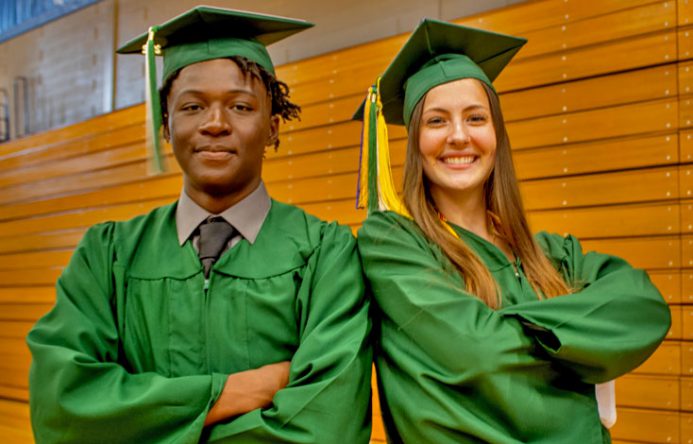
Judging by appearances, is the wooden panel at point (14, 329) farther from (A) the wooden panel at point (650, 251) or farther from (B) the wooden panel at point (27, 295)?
(A) the wooden panel at point (650, 251)

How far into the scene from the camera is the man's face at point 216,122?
65.9 inches

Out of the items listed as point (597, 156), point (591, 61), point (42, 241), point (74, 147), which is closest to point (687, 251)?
point (597, 156)

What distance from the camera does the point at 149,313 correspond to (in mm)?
1659

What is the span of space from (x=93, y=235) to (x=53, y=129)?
4.44 meters

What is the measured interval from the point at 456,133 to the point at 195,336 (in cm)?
86

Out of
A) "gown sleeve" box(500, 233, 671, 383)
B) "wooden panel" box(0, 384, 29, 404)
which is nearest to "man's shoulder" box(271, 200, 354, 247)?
"gown sleeve" box(500, 233, 671, 383)

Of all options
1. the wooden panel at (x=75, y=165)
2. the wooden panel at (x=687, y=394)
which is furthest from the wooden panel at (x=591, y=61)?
the wooden panel at (x=75, y=165)

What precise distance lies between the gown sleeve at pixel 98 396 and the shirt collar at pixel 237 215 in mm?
360

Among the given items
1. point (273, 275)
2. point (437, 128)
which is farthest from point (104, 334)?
point (437, 128)

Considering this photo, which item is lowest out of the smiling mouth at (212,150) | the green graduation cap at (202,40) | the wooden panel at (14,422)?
the wooden panel at (14,422)

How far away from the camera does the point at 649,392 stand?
2.88 meters

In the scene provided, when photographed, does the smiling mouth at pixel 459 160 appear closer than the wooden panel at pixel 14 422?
Yes

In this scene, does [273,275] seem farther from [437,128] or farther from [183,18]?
[183,18]

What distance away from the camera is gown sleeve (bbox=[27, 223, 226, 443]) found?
1436 mm
